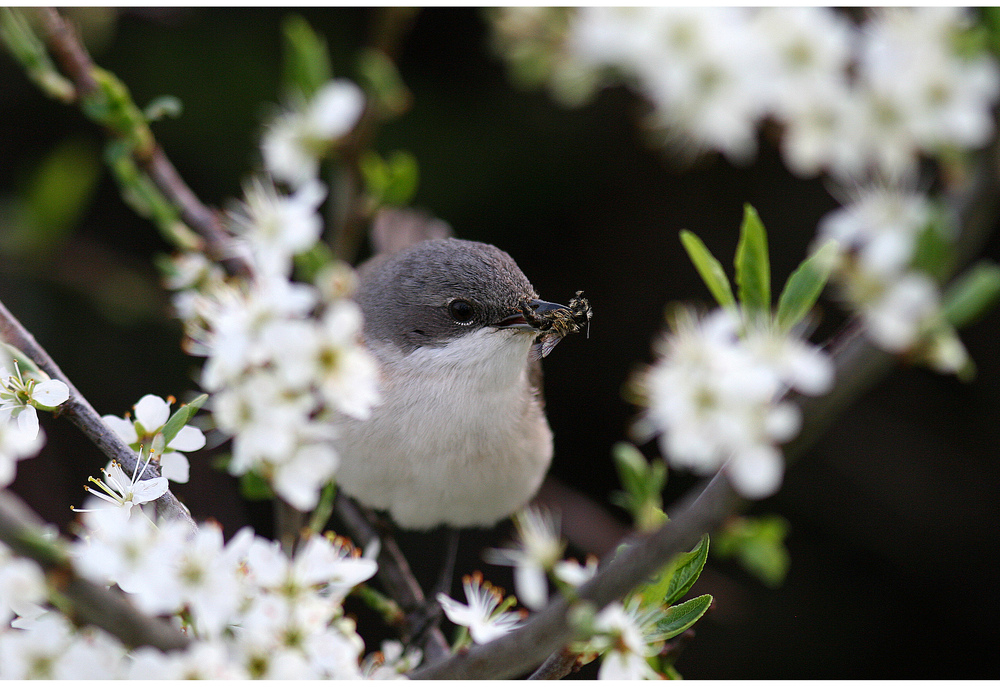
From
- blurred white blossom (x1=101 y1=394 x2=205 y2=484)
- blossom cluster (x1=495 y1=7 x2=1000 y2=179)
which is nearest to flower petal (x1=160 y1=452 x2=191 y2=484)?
blurred white blossom (x1=101 y1=394 x2=205 y2=484)

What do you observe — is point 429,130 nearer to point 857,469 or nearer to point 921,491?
point 857,469

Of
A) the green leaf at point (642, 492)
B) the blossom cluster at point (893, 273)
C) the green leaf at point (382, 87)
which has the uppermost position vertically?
the green leaf at point (382, 87)

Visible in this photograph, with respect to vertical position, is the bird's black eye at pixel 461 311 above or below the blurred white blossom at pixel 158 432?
below

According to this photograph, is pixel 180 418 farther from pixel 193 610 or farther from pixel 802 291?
pixel 802 291

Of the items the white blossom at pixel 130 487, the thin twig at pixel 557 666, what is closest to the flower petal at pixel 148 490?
the white blossom at pixel 130 487

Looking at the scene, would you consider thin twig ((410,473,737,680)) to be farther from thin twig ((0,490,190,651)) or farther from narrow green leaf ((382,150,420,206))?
narrow green leaf ((382,150,420,206))

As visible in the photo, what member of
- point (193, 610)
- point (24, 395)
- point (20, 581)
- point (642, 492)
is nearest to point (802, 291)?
point (642, 492)

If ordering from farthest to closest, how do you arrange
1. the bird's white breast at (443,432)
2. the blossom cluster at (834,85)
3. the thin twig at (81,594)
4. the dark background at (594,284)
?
the dark background at (594,284), the bird's white breast at (443,432), the blossom cluster at (834,85), the thin twig at (81,594)

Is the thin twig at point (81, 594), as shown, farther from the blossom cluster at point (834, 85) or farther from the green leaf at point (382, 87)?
the green leaf at point (382, 87)
